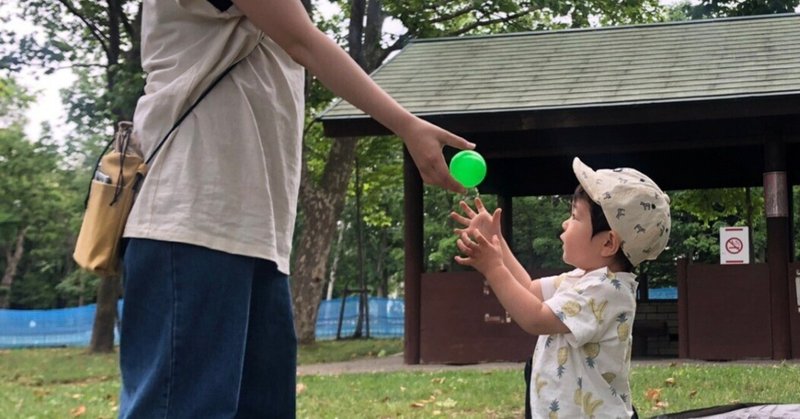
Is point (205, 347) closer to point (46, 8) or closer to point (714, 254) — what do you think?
point (46, 8)

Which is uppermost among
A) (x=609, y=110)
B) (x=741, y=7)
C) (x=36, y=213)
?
(x=741, y=7)

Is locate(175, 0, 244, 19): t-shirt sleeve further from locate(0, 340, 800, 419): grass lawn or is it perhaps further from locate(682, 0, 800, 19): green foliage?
locate(682, 0, 800, 19): green foliage

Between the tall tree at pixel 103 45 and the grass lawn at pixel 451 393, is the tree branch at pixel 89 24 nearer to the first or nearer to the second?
the tall tree at pixel 103 45

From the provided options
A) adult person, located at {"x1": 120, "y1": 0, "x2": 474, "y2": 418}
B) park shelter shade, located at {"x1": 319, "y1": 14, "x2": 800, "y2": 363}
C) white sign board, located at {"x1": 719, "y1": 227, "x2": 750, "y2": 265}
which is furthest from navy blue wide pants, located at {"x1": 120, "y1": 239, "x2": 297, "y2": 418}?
white sign board, located at {"x1": 719, "y1": 227, "x2": 750, "y2": 265}

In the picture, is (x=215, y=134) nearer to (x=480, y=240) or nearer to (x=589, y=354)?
(x=480, y=240)

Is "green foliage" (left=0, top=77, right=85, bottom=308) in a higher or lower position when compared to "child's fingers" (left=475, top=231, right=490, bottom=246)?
higher

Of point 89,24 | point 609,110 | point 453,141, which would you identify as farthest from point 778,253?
point 89,24

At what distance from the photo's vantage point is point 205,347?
198cm

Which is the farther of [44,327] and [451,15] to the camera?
[44,327]

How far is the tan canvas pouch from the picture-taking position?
6.66ft

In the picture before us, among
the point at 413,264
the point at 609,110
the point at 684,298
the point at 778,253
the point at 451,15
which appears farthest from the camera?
the point at 451,15

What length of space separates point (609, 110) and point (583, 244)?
24.7ft

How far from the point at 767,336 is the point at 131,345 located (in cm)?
1000

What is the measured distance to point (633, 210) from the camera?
3.00 metres
